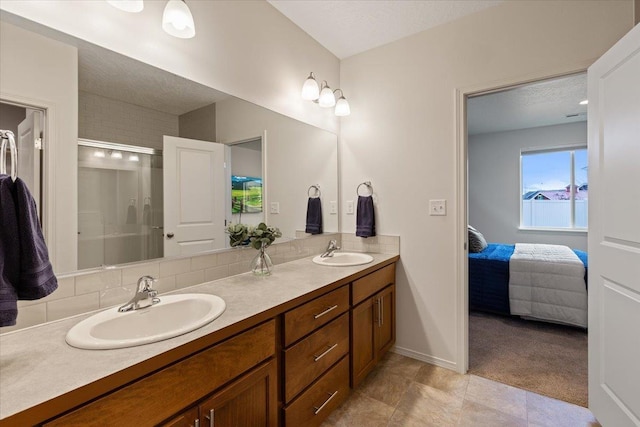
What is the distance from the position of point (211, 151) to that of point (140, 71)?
1.54ft

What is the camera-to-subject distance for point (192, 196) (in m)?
1.53

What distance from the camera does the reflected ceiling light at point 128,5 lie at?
3.75ft

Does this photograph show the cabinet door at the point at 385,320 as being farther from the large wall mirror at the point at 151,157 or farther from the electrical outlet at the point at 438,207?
the large wall mirror at the point at 151,157

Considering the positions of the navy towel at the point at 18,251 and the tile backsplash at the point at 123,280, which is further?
the tile backsplash at the point at 123,280

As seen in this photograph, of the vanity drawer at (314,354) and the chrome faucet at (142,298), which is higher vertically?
the chrome faucet at (142,298)

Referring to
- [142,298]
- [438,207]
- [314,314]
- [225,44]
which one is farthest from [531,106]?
[142,298]

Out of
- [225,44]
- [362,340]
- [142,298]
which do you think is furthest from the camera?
[362,340]

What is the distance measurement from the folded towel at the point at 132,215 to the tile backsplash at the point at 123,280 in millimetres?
189

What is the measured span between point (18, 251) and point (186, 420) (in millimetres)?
658

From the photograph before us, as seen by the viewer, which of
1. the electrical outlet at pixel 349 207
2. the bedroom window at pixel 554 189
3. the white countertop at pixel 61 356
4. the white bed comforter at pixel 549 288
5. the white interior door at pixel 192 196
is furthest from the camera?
the bedroom window at pixel 554 189

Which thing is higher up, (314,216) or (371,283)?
(314,216)

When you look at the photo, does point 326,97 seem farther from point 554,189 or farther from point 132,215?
point 554,189

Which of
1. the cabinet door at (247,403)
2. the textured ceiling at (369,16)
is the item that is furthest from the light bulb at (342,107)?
the cabinet door at (247,403)

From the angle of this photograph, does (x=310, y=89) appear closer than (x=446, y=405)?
No
